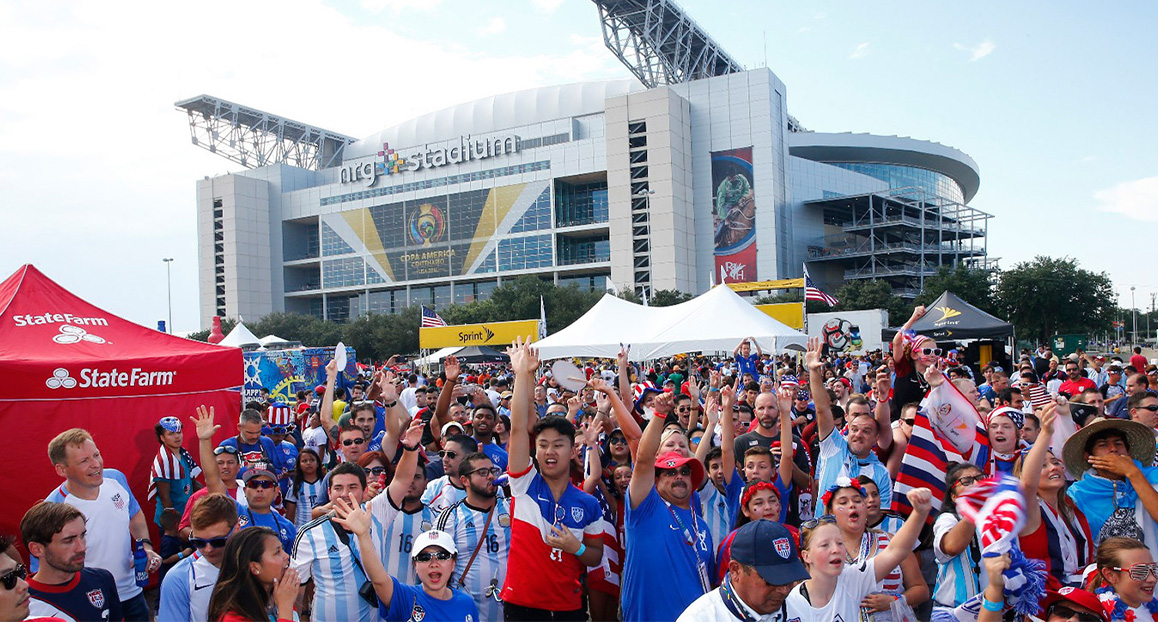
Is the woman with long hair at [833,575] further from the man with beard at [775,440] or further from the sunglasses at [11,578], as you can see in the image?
the sunglasses at [11,578]

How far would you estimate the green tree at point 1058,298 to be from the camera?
134ft

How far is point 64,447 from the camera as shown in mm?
4656

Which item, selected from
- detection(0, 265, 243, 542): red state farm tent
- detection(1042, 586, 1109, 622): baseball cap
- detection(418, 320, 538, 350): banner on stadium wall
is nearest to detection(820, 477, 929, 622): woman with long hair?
detection(1042, 586, 1109, 622): baseball cap

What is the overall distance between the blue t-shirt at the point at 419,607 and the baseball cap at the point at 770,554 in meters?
1.62

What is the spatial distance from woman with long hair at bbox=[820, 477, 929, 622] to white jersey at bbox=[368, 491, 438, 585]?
2.40m

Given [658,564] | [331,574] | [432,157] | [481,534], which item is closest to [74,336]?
[331,574]

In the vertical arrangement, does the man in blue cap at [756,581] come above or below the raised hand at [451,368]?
below

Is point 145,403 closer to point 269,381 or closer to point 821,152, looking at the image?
point 269,381

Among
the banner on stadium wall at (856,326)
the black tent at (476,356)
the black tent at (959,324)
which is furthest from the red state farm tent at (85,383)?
the black tent at (476,356)

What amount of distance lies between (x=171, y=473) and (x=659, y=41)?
7166 centimetres

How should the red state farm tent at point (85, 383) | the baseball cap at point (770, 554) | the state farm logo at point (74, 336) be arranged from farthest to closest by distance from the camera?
the state farm logo at point (74, 336)
the red state farm tent at point (85, 383)
the baseball cap at point (770, 554)

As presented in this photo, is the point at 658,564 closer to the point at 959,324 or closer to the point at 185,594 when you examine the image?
the point at 185,594

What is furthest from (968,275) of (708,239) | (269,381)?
(269,381)

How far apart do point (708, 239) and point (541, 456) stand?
216ft
